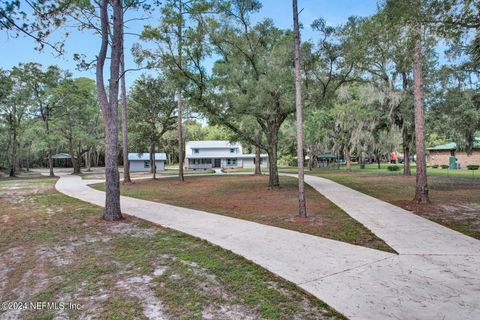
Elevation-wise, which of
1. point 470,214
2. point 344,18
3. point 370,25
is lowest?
point 470,214

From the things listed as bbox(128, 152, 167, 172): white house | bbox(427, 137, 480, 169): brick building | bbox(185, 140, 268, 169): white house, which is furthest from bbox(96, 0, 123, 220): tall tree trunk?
bbox(185, 140, 268, 169): white house

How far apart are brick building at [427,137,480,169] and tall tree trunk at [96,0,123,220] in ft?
111

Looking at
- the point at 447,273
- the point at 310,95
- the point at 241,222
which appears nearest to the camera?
the point at 447,273

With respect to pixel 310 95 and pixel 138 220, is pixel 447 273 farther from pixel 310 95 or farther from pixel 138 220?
pixel 310 95

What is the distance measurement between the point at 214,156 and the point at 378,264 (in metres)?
38.6

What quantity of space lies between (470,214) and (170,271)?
7.72 meters

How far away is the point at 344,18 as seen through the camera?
10422mm

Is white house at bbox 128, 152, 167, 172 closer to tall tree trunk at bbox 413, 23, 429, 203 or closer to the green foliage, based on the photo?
the green foliage

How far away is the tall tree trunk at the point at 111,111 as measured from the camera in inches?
288

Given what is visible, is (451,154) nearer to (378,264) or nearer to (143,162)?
(378,264)

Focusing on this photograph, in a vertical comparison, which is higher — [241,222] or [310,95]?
[310,95]

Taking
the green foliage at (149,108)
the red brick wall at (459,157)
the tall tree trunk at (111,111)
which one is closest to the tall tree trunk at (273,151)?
the tall tree trunk at (111,111)

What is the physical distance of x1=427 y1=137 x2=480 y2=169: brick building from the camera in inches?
1185

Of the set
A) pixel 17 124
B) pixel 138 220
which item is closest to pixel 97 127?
pixel 17 124
